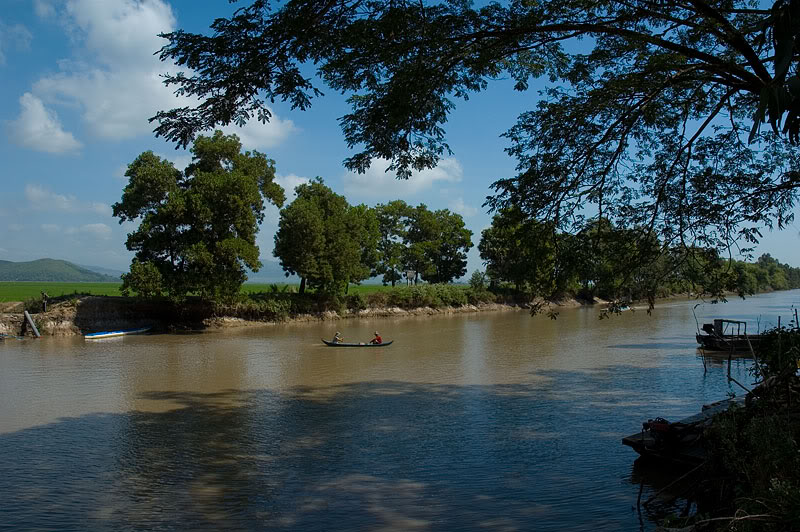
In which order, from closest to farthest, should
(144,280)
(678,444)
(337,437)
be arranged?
1. (678,444)
2. (337,437)
3. (144,280)

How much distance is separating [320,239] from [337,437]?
25866 mm

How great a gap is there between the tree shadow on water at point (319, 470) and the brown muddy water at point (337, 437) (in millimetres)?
36

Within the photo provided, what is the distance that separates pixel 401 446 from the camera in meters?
9.91

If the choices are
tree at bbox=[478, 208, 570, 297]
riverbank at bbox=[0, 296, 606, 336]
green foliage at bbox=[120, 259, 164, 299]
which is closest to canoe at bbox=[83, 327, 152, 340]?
riverbank at bbox=[0, 296, 606, 336]

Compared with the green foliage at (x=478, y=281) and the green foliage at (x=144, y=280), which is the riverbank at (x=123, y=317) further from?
the green foliage at (x=478, y=281)

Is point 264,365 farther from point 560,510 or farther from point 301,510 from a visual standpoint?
point 560,510

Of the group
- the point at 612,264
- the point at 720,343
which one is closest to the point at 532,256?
the point at 612,264

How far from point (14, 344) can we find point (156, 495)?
70.1 ft

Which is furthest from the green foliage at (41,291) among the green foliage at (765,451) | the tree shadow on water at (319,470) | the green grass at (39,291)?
the green foliage at (765,451)

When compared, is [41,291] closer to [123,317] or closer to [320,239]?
[123,317]

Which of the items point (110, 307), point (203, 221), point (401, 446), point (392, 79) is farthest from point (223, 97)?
point (110, 307)

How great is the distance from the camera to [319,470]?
8.77 m

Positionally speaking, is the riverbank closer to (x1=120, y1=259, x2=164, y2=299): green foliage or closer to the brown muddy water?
(x1=120, y1=259, x2=164, y2=299): green foliage

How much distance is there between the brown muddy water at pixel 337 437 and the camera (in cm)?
724
